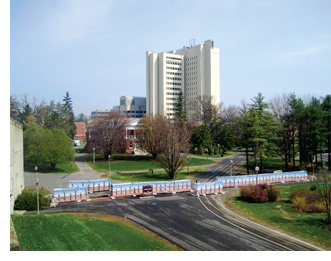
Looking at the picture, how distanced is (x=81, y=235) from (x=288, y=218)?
13.7 meters

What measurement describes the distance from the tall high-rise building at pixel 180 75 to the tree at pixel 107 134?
56734 millimetres

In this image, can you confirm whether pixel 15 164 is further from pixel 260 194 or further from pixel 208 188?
pixel 260 194

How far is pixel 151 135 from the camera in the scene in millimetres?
49219

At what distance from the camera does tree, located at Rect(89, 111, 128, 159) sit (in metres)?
48.9

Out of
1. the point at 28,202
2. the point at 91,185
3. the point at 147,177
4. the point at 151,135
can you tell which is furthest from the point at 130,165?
the point at 28,202

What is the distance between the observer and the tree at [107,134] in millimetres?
48938

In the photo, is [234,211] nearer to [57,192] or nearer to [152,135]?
[57,192]

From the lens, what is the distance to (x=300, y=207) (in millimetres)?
21156

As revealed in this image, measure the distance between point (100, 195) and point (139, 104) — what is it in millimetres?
109810

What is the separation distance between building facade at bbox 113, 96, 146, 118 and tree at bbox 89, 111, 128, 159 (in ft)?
258

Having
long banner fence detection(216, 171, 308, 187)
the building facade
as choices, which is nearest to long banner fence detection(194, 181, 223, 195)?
long banner fence detection(216, 171, 308, 187)

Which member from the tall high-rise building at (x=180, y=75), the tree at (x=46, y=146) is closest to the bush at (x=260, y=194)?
the tree at (x=46, y=146)

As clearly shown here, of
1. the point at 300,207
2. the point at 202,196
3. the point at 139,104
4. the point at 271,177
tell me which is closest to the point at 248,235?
the point at 300,207

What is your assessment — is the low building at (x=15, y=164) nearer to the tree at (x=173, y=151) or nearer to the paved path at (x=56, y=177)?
the paved path at (x=56, y=177)
